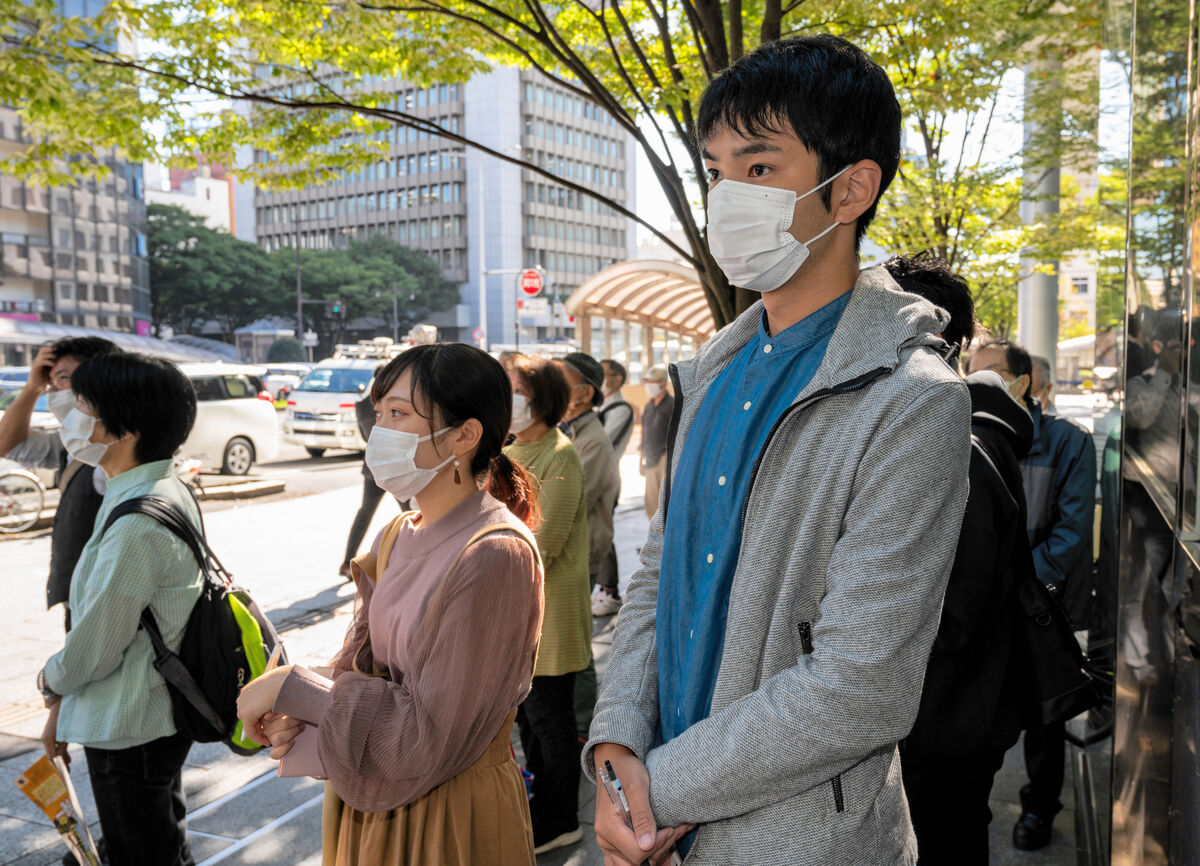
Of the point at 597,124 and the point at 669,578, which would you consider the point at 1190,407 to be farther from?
the point at 597,124

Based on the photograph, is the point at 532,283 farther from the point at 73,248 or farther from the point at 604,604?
the point at 73,248

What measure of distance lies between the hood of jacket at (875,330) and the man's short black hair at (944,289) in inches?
40.6

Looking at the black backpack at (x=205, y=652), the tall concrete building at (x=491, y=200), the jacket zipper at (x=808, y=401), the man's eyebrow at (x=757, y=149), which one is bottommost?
the black backpack at (x=205, y=652)

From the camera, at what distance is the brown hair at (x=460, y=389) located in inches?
92.9

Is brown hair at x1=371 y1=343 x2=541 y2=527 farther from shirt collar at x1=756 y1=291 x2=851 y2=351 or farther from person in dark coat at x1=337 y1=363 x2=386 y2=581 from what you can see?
person in dark coat at x1=337 y1=363 x2=386 y2=581

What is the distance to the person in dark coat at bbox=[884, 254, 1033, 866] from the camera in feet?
6.91

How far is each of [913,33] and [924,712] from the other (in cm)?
617

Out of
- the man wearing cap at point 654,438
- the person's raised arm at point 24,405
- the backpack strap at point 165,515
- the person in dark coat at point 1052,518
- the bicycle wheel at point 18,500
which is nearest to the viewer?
the backpack strap at point 165,515

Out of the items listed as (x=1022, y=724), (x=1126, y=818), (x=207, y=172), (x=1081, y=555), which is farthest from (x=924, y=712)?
(x=207, y=172)

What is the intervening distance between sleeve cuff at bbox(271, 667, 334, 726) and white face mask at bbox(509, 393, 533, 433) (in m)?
2.15

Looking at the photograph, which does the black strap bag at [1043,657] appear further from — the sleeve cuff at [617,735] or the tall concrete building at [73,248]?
the tall concrete building at [73,248]

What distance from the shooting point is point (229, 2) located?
662cm

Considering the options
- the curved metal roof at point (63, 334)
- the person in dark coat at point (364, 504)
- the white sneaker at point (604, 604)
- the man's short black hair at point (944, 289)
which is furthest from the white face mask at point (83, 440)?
the curved metal roof at point (63, 334)

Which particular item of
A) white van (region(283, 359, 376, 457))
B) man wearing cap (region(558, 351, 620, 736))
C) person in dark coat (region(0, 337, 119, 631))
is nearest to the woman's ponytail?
person in dark coat (region(0, 337, 119, 631))
